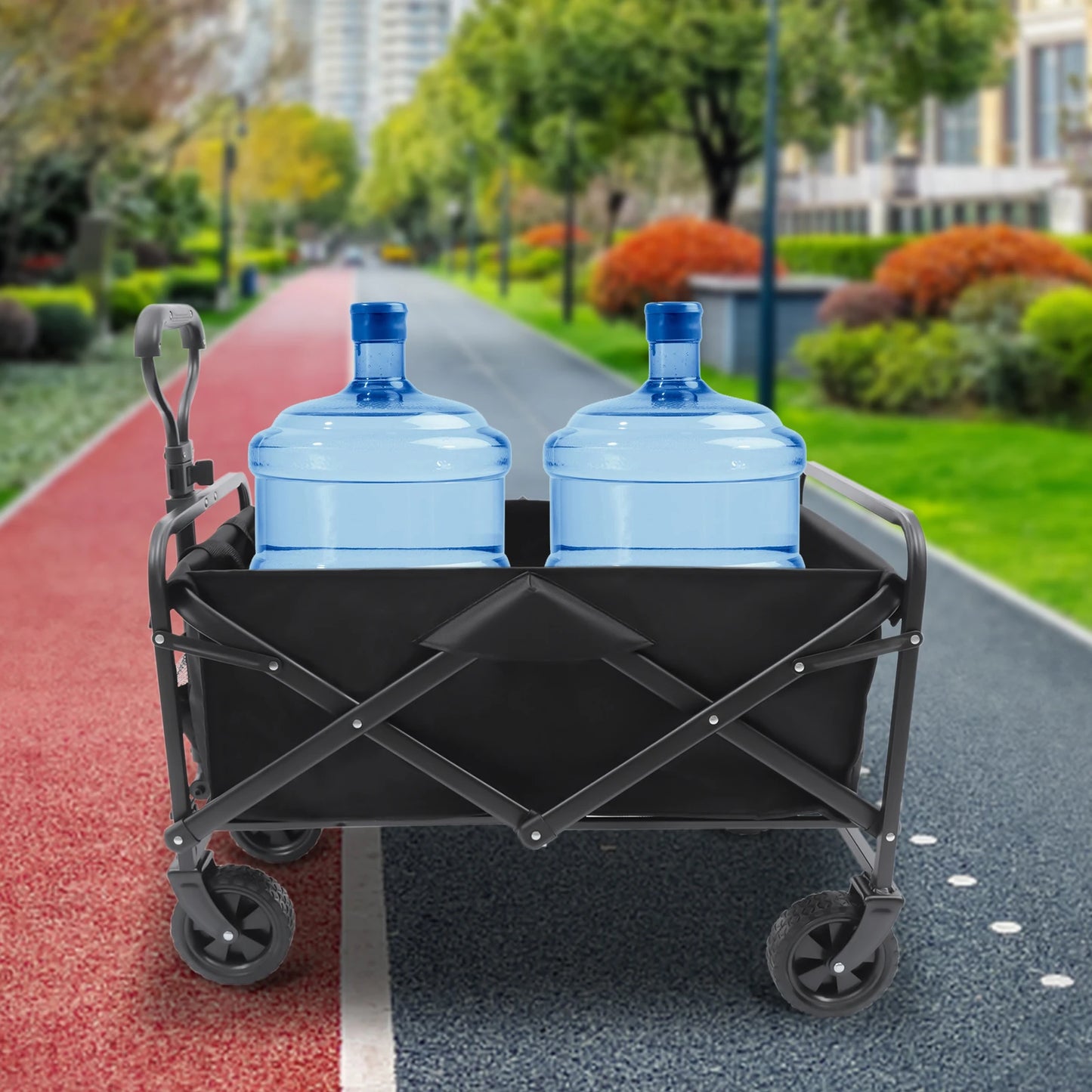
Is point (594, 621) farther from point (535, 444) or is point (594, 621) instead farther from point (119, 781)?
A: point (535, 444)

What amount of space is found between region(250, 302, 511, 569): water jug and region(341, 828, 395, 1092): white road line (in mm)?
1000

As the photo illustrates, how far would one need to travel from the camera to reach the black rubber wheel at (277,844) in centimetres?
511

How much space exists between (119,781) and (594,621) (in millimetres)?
2940

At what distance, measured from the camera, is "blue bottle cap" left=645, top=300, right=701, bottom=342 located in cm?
407

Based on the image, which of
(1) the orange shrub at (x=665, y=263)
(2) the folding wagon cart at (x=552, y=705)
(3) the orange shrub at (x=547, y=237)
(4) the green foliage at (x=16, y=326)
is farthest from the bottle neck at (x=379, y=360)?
(3) the orange shrub at (x=547, y=237)

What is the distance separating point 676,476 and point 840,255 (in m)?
41.8

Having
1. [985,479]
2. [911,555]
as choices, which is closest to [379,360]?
[911,555]

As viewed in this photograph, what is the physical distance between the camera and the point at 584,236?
211 ft

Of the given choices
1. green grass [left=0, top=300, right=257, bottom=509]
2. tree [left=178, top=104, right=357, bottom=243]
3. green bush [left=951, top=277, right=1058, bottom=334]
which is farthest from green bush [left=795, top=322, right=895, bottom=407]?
tree [left=178, top=104, right=357, bottom=243]

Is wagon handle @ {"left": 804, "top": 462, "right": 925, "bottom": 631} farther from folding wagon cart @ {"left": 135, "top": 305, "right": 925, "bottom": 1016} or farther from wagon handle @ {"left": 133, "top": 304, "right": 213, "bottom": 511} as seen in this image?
wagon handle @ {"left": 133, "top": 304, "right": 213, "bottom": 511}

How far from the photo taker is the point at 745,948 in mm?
4410

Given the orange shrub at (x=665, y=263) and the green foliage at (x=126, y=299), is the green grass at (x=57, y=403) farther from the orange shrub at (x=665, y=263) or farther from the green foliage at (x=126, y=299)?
the orange shrub at (x=665, y=263)

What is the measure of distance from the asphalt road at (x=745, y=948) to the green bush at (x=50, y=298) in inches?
880

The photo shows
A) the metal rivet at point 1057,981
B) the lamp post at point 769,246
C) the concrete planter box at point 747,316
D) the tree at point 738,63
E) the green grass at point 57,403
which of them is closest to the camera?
the metal rivet at point 1057,981
